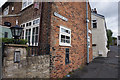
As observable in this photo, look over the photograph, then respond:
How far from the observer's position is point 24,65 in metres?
3.13

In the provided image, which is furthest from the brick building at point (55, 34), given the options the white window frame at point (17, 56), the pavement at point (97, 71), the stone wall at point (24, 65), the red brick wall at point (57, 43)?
the pavement at point (97, 71)

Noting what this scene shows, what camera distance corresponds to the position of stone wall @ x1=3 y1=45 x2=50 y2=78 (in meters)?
2.82

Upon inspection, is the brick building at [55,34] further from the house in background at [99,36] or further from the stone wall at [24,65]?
the house in background at [99,36]

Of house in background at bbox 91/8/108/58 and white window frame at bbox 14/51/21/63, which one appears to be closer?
white window frame at bbox 14/51/21/63

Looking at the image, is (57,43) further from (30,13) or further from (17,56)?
(30,13)

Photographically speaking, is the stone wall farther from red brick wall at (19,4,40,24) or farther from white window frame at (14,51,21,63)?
red brick wall at (19,4,40,24)

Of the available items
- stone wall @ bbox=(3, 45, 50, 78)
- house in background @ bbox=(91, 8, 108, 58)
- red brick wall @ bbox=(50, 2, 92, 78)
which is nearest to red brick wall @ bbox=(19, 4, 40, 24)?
red brick wall @ bbox=(50, 2, 92, 78)

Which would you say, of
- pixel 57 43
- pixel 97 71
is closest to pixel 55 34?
pixel 57 43

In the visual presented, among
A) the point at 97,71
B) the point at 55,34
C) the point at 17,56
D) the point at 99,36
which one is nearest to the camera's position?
the point at 17,56

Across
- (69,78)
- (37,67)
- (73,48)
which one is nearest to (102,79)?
(69,78)

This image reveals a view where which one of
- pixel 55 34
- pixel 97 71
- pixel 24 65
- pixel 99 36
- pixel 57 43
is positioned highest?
pixel 99 36

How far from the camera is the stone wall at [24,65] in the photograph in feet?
9.24

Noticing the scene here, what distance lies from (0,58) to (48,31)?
2.37 meters

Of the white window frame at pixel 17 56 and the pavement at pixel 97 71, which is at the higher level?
the white window frame at pixel 17 56
